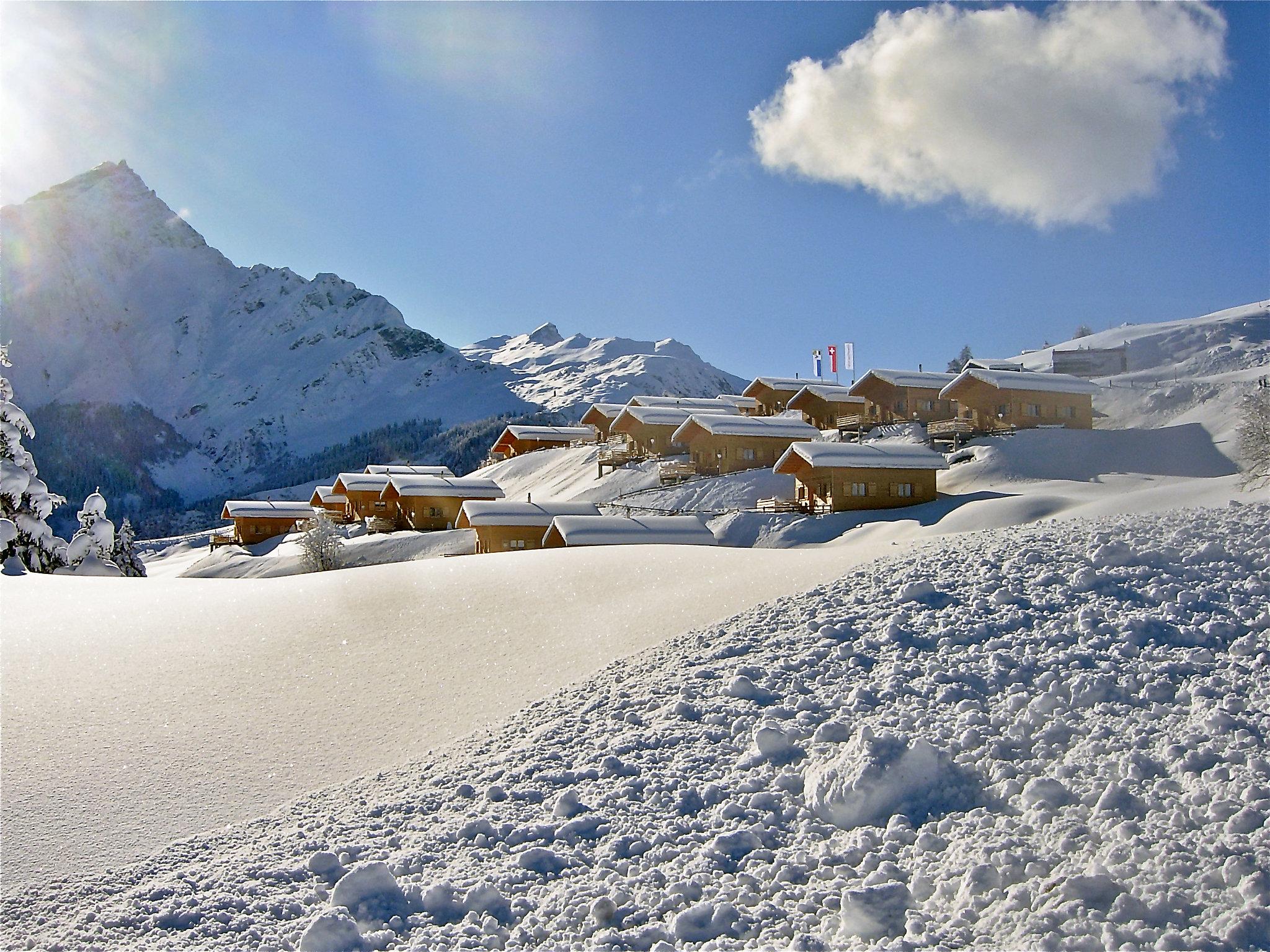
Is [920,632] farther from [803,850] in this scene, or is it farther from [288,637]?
[288,637]

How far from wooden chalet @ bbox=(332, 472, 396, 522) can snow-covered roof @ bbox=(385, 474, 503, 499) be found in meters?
4.86

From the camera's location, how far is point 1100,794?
6863mm

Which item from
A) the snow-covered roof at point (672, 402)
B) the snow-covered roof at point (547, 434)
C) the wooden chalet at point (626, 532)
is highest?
the snow-covered roof at point (672, 402)

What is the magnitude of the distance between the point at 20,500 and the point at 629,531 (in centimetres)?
2245

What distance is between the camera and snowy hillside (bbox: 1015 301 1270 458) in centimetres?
4794

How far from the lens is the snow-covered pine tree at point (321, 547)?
44.6 metres

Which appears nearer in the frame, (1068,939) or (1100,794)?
(1068,939)

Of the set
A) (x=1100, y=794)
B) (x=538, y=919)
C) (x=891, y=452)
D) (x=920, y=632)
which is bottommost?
(x=538, y=919)

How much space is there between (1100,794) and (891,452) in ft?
107

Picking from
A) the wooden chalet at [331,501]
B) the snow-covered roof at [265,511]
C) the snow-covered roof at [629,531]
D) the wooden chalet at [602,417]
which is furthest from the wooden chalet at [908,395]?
the snow-covered roof at [265,511]

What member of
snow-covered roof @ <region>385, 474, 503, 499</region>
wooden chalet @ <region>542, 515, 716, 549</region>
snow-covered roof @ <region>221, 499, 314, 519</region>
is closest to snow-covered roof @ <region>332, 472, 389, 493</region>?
snow-covered roof @ <region>385, 474, 503, 499</region>

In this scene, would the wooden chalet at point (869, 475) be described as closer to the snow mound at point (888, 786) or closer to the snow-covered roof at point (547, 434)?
the snow mound at point (888, 786)

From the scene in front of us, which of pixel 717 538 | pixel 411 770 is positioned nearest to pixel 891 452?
pixel 717 538

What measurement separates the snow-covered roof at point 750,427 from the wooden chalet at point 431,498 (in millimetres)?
14672
